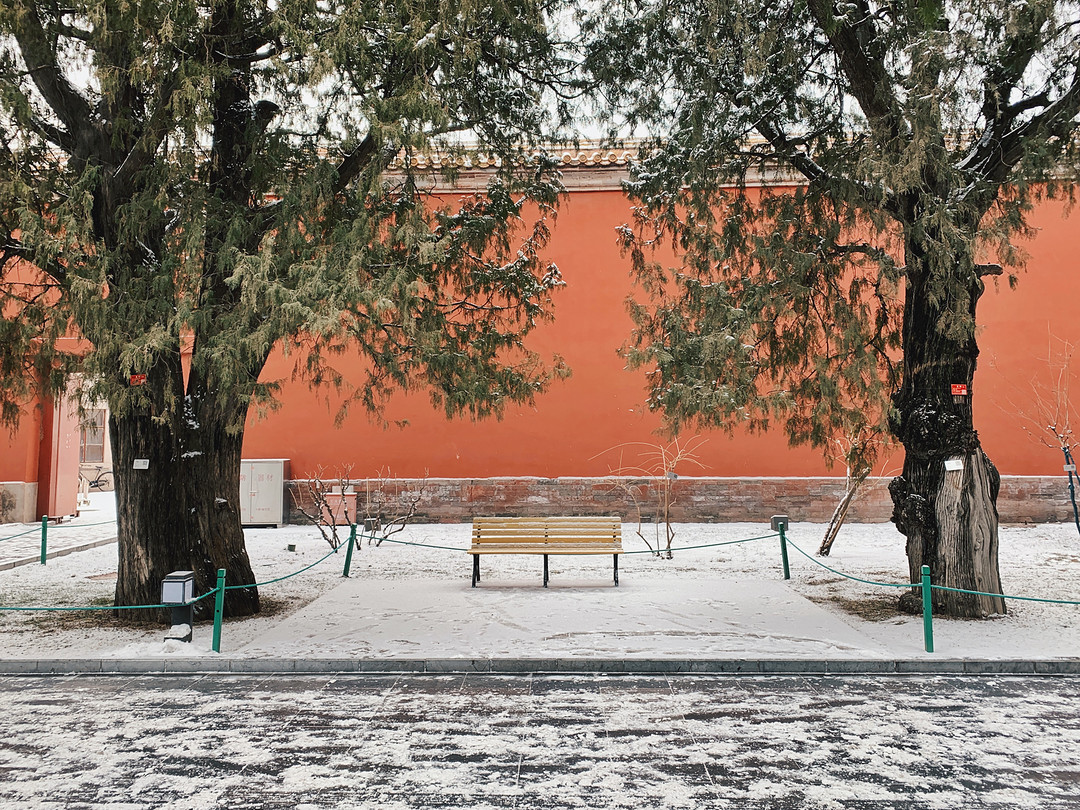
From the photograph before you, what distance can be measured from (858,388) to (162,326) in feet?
20.9

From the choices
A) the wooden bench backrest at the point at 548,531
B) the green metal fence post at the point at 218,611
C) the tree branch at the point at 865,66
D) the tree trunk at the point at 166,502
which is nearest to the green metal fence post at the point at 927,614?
the tree branch at the point at 865,66

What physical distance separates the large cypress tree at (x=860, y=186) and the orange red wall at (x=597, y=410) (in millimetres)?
7315

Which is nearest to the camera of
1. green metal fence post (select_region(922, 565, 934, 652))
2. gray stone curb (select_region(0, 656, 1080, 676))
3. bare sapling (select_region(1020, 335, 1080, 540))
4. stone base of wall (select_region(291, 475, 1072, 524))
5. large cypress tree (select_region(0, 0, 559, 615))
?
gray stone curb (select_region(0, 656, 1080, 676))

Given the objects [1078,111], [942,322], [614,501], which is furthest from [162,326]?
[614,501]

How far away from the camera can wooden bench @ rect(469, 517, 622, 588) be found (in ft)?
33.2

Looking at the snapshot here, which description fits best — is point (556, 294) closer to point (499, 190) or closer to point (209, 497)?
point (499, 190)

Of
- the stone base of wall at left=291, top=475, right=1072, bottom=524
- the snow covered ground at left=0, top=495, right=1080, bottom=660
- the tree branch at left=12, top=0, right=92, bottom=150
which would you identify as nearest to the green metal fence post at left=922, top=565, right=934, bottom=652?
the snow covered ground at left=0, top=495, right=1080, bottom=660

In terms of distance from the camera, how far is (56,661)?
664 cm

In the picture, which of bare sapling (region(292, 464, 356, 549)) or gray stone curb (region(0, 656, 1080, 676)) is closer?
gray stone curb (region(0, 656, 1080, 676))

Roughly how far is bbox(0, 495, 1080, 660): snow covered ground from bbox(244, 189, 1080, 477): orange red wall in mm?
3722

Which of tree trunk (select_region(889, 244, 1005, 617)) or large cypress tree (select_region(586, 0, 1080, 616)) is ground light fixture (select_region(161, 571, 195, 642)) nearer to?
large cypress tree (select_region(586, 0, 1080, 616))

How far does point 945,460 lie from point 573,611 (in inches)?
158

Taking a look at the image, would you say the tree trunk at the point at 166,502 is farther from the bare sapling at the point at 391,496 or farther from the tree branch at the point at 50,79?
the bare sapling at the point at 391,496

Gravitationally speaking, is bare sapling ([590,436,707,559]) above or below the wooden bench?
above
